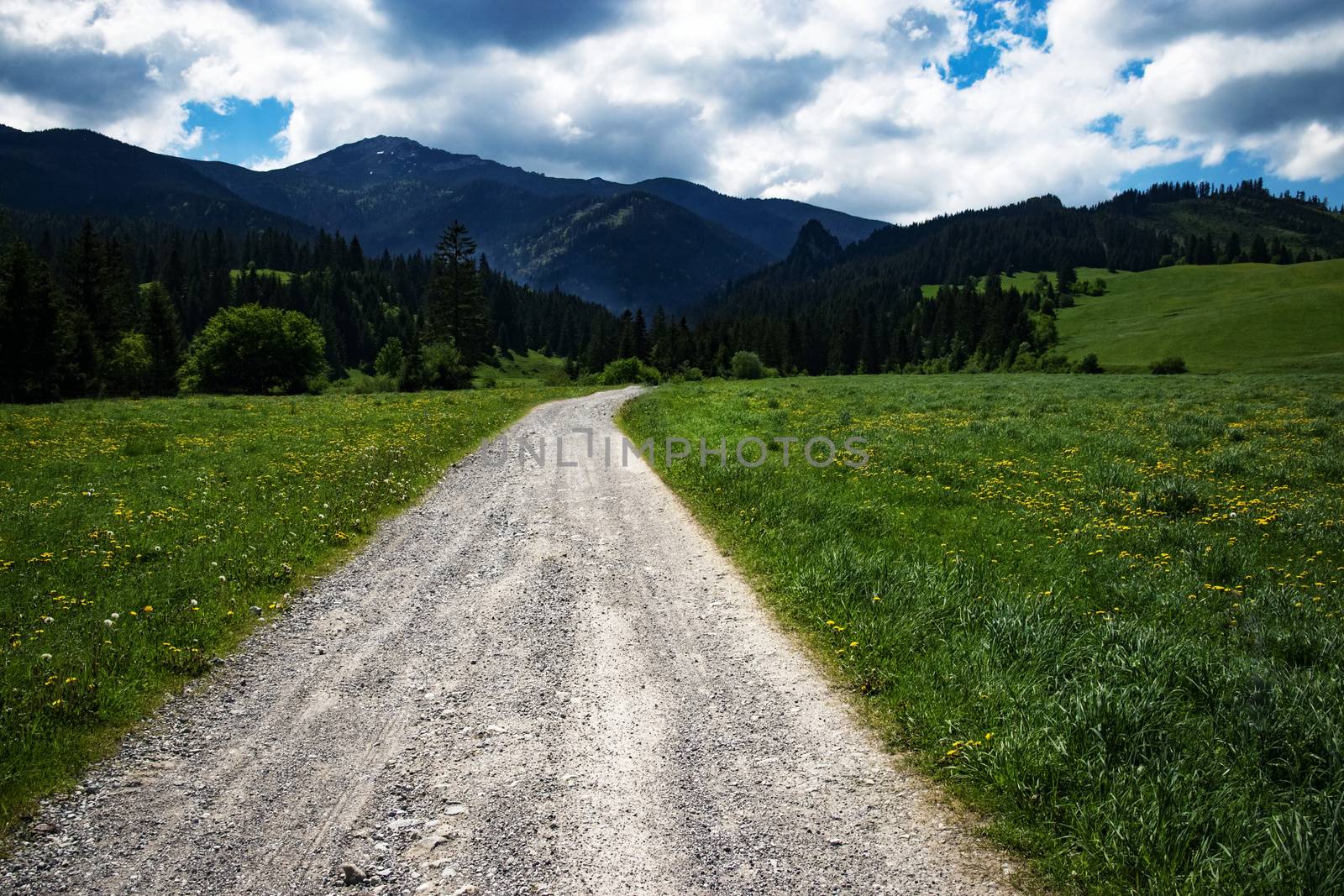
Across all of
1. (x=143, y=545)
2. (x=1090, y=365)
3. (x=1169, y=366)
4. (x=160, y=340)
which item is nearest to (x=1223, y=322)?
(x=1090, y=365)

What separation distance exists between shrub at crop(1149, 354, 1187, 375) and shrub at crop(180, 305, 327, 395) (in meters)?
101

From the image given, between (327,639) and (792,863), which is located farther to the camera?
(327,639)

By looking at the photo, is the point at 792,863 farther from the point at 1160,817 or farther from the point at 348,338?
the point at 348,338

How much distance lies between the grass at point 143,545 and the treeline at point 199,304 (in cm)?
3948

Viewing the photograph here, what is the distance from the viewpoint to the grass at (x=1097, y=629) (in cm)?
407

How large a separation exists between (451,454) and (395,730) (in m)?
15.3

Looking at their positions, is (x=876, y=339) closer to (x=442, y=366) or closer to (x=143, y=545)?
(x=442, y=366)

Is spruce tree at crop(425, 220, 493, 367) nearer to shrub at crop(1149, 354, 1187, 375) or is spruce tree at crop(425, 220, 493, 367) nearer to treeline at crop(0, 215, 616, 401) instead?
treeline at crop(0, 215, 616, 401)

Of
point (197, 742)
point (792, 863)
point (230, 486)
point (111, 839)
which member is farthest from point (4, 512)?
point (792, 863)

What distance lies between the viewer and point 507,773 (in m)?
5.13

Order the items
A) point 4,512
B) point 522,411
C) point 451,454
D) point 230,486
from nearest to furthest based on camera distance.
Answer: point 4,512, point 230,486, point 451,454, point 522,411

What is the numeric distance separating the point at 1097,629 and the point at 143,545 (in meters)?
12.9

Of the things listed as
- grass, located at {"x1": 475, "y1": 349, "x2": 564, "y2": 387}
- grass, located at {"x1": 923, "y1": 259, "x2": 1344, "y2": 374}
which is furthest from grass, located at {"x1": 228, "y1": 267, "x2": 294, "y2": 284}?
grass, located at {"x1": 923, "y1": 259, "x2": 1344, "y2": 374}

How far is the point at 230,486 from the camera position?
538 inches
